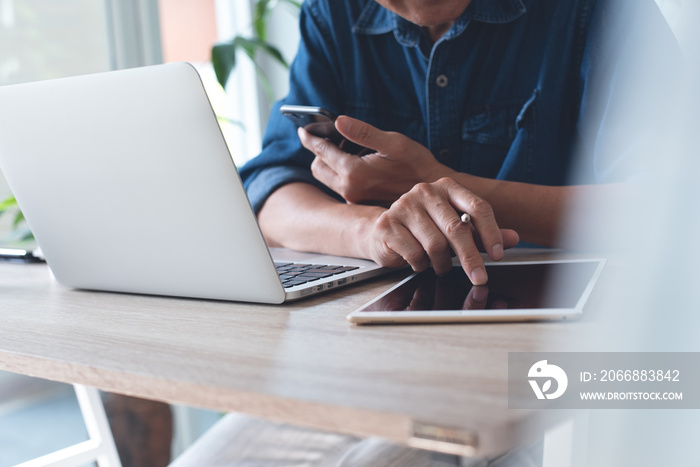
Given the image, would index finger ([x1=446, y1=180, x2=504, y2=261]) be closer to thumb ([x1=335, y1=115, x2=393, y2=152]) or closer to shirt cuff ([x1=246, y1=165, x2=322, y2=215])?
thumb ([x1=335, y1=115, x2=393, y2=152])

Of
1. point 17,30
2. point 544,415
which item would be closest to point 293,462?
point 544,415

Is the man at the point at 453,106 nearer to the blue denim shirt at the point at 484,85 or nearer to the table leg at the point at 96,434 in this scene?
the blue denim shirt at the point at 484,85

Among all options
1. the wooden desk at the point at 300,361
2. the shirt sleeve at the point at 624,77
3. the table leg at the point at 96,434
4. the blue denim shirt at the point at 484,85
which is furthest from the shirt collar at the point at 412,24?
the table leg at the point at 96,434

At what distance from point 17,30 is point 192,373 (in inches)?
56.3

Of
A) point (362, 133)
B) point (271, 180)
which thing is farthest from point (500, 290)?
point (271, 180)

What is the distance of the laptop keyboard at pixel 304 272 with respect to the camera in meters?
0.58

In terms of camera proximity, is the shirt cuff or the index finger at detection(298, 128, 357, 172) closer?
the index finger at detection(298, 128, 357, 172)

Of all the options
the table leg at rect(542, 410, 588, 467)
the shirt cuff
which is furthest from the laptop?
the shirt cuff

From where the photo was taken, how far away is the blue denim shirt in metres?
0.98

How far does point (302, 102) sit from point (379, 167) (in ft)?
1.26

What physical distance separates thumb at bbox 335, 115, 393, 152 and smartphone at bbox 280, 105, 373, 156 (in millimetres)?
21

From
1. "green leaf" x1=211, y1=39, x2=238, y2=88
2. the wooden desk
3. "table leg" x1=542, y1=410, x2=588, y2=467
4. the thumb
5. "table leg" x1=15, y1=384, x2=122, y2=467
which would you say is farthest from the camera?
"green leaf" x1=211, y1=39, x2=238, y2=88

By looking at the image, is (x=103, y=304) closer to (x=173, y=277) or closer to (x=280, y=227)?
(x=173, y=277)

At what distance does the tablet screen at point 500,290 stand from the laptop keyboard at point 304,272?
8cm
